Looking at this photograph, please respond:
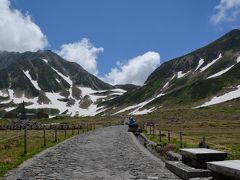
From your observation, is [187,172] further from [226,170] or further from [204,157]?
[226,170]

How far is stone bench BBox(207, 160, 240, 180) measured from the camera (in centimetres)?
1159

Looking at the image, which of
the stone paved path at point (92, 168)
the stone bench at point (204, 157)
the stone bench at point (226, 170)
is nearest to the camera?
the stone bench at point (226, 170)

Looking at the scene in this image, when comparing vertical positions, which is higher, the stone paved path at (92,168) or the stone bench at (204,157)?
the stone bench at (204,157)

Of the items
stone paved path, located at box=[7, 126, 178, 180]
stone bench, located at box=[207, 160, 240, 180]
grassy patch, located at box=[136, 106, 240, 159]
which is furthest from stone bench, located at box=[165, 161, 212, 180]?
grassy patch, located at box=[136, 106, 240, 159]

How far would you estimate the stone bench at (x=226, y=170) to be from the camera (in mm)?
11586

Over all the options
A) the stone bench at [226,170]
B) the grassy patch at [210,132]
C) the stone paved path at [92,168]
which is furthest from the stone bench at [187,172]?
the grassy patch at [210,132]

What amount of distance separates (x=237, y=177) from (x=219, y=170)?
4.40 feet

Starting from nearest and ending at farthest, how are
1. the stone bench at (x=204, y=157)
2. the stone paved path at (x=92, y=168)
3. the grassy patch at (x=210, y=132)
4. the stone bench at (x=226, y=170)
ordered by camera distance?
the stone bench at (x=226, y=170) → the stone bench at (x=204, y=157) → the stone paved path at (x=92, y=168) → the grassy patch at (x=210, y=132)

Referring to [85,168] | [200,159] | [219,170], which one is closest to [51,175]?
[85,168]

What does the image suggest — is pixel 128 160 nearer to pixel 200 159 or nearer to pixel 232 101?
pixel 200 159

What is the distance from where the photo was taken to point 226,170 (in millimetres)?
12133

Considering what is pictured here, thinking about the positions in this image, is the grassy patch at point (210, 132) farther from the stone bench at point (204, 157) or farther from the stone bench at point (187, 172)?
the stone bench at point (204, 157)

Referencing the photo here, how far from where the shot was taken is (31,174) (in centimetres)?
1744

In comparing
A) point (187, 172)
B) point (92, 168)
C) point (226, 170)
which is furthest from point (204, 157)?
point (92, 168)
